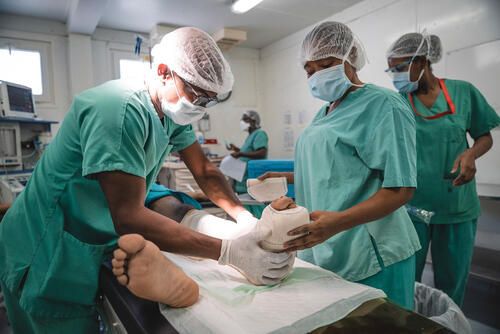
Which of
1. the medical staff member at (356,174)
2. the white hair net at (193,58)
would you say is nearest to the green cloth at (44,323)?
the medical staff member at (356,174)

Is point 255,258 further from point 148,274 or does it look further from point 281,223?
point 148,274

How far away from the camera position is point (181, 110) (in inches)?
43.5

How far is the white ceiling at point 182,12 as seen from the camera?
3783mm

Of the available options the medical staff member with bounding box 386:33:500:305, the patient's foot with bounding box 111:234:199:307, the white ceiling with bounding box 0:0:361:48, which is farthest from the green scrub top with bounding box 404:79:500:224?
the white ceiling with bounding box 0:0:361:48

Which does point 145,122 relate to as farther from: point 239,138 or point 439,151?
point 239,138

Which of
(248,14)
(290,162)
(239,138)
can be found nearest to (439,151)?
(290,162)

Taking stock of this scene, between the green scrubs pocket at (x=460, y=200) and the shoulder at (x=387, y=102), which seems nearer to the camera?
the shoulder at (x=387, y=102)

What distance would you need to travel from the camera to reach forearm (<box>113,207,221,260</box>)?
893 mm

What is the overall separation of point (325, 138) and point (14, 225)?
111 centimetres

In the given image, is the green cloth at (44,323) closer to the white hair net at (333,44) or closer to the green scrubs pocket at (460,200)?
the white hair net at (333,44)

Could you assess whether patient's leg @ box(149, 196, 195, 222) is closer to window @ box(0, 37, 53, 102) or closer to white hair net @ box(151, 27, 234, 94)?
white hair net @ box(151, 27, 234, 94)

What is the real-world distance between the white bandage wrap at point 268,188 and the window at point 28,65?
13.5 ft

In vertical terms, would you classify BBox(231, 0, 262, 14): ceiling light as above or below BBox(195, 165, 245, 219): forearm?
above

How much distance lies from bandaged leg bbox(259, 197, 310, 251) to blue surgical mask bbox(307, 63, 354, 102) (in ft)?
1.66
